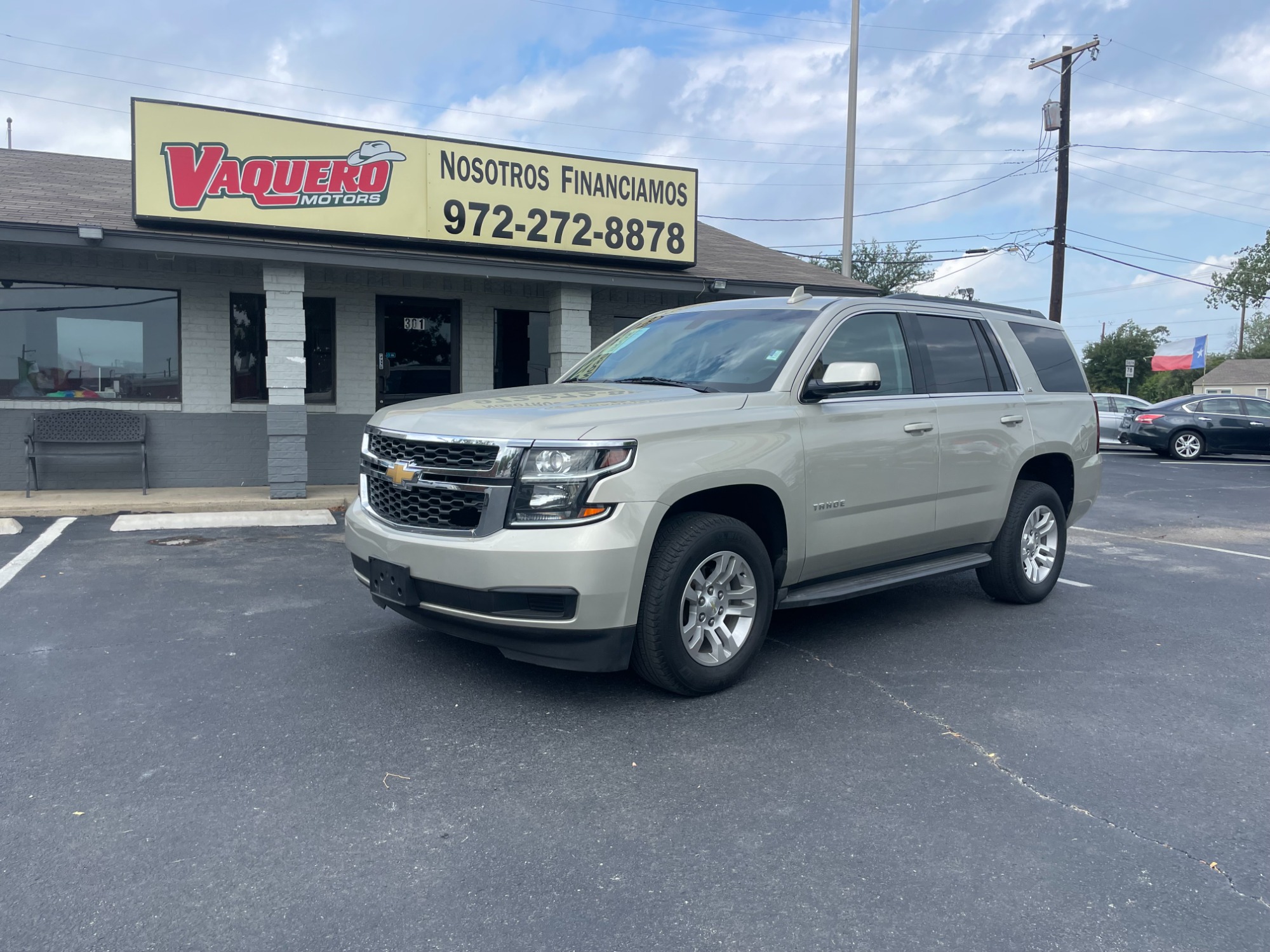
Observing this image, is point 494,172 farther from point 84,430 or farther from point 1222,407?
point 1222,407

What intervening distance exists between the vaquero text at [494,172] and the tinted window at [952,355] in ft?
22.7

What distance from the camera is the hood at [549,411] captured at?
405 centimetres

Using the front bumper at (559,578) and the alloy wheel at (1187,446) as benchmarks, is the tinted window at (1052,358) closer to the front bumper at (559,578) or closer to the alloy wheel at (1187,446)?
the front bumper at (559,578)

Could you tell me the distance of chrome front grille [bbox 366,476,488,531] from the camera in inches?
163

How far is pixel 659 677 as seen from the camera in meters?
4.27

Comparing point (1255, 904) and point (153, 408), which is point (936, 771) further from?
point (153, 408)

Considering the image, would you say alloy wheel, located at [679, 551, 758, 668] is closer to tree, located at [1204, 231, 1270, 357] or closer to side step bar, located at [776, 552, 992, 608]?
side step bar, located at [776, 552, 992, 608]

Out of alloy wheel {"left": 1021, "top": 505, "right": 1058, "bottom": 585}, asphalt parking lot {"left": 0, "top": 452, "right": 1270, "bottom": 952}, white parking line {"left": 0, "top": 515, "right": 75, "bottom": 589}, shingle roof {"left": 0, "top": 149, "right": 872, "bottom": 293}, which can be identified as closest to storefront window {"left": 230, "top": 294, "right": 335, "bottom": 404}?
shingle roof {"left": 0, "top": 149, "right": 872, "bottom": 293}

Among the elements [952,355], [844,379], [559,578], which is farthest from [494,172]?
[559,578]

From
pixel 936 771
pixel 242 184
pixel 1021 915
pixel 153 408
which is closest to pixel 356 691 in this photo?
pixel 936 771

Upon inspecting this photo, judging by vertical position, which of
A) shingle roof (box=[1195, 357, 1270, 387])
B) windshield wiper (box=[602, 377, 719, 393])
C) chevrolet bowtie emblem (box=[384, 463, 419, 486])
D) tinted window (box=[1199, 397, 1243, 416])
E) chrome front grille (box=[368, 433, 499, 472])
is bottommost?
chevrolet bowtie emblem (box=[384, 463, 419, 486])

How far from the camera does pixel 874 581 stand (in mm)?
5234

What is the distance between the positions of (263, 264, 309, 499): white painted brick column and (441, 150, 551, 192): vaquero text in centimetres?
214

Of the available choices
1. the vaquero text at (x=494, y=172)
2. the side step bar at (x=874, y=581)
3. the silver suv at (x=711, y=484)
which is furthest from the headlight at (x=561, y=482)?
the vaquero text at (x=494, y=172)
